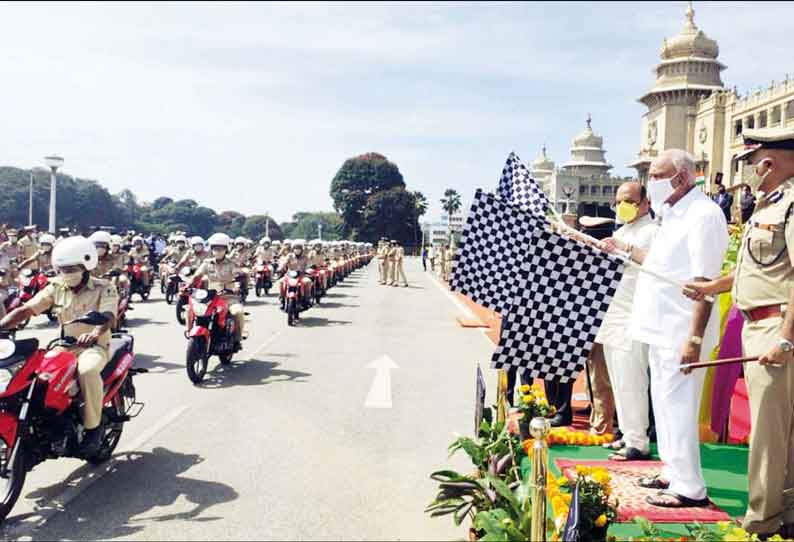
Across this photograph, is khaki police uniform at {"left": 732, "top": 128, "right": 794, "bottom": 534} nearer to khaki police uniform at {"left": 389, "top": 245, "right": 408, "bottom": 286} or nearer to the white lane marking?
the white lane marking

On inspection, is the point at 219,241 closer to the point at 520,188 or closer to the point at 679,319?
the point at 520,188

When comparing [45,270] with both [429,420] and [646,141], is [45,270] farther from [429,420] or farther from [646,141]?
[646,141]

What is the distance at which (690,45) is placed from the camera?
7931cm

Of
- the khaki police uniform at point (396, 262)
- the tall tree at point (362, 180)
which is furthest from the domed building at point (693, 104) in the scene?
the khaki police uniform at point (396, 262)

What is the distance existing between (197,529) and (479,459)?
6.50 feet

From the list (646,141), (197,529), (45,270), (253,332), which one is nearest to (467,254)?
(197,529)

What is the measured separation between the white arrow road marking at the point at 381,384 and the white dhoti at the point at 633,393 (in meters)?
3.20

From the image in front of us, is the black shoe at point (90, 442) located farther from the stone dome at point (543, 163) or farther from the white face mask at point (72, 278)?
the stone dome at point (543, 163)

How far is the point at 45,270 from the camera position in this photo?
675 inches

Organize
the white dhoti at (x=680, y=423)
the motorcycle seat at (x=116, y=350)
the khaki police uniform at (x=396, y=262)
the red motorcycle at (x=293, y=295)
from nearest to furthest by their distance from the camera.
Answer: the white dhoti at (x=680, y=423) < the motorcycle seat at (x=116, y=350) < the red motorcycle at (x=293, y=295) < the khaki police uniform at (x=396, y=262)

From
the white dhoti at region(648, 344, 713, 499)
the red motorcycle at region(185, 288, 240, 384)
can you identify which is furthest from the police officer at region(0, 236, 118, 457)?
the white dhoti at region(648, 344, 713, 499)

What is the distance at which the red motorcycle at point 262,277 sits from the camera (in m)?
23.7

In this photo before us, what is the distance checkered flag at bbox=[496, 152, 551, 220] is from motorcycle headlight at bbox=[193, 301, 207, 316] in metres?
5.30

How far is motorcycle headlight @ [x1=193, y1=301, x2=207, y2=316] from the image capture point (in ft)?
30.6
